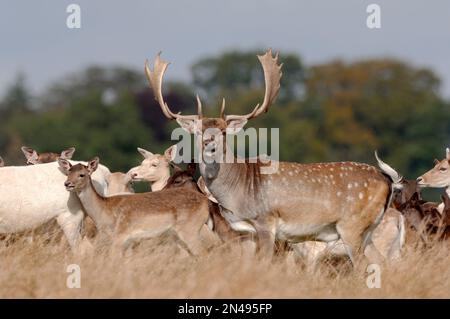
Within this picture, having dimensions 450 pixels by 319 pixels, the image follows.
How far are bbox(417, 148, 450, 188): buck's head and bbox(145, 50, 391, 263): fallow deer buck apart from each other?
4.12 meters

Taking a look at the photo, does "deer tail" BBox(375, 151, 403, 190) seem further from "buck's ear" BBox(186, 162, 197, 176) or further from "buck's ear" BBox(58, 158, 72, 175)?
"buck's ear" BBox(58, 158, 72, 175)

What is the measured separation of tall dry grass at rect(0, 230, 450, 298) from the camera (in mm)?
9766

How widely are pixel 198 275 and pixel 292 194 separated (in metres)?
1.55

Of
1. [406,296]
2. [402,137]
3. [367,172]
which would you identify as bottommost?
[402,137]

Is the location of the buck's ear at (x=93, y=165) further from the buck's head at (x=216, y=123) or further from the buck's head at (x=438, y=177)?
the buck's head at (x=438, y=177)

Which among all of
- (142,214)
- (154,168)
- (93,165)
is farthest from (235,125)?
(154,168)

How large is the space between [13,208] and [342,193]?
313cm

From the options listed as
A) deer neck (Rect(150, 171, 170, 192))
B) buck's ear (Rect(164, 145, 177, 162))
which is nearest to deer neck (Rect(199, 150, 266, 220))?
buck's ear (Rect(164, 145, 177, 162))

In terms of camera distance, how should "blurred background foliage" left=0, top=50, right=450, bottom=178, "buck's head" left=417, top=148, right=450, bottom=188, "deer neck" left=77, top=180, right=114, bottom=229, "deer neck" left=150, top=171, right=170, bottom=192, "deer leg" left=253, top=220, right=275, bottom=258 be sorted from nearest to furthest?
"deer leg" left=253, top=220, right=275, bottom=258 → "deer neck" left=77, top=180, right=114, bottom=229 → "deer neck" left=150, top=171, right=170, bottom=192 → "buck's head" left=417, top=148, right=450, bottom=188 → "blurred background foliage" left=0, top=50, right=450, bottom=178

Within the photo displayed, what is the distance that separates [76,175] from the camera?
12.2m

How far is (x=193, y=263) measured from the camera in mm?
10750

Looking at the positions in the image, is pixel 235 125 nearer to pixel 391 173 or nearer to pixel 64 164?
pixel 391 173

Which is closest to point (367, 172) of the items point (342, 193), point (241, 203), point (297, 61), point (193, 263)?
point (342, 193)

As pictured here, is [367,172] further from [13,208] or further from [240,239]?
[13,208]
